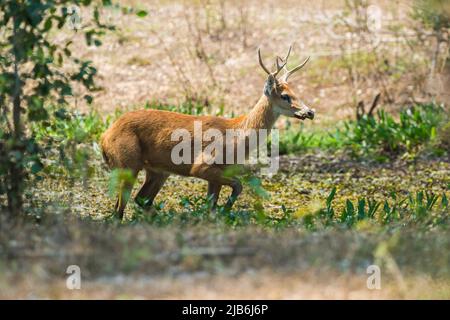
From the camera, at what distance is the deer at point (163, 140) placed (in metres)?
10.4

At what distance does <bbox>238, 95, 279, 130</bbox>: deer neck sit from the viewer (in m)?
11.0

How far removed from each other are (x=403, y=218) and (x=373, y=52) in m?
8.13

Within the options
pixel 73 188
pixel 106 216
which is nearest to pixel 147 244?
pixel 106 216

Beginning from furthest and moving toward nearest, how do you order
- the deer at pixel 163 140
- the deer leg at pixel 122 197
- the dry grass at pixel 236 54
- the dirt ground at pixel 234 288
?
the dry grass at pixel 236 54, the deer at pixel 163 140, the deer leg at pixel 122 197, the dirt ground at pixel 234 288

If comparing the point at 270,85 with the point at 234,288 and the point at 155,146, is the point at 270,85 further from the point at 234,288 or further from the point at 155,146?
the point at 234,288

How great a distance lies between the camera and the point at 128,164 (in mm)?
10305

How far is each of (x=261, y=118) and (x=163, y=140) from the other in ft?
4.13

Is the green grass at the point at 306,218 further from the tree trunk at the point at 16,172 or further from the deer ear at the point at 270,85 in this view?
the deer ear at the point at 270,85

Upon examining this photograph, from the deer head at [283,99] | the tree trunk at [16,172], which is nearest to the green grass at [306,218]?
the tree trunk at [16,172]

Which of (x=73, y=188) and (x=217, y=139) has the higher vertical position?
(x=217, y=139)

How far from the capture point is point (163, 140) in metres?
10.5

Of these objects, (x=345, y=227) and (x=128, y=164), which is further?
(x=128, y=164)

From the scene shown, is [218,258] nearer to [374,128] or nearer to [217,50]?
[374,128]
